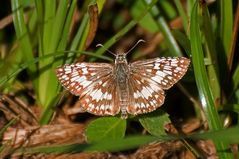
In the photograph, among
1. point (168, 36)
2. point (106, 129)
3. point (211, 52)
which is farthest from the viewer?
point (168, 36)

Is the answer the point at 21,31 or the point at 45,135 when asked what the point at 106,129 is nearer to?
the point at 45,135

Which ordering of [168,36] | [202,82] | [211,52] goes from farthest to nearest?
1. [168,36]
2. [211,52]
3. [202,82]

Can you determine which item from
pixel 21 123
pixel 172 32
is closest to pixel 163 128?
pixel 172 32

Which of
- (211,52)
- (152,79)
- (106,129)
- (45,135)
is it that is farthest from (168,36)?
(45,135)

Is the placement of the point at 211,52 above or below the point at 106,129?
above

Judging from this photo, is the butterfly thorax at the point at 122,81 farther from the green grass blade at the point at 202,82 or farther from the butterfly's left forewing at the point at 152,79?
the green grass blade at the point at 202,82

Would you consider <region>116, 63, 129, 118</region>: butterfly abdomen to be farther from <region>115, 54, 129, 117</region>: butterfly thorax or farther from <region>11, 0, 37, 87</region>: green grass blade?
<region>11, 0, 37, 87</region>: green grass blade

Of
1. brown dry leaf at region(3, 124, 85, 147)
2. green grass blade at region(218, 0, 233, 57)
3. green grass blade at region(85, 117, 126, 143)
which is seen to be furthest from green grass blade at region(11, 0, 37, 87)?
green grass blade at region(218, 0, 233, 57)
